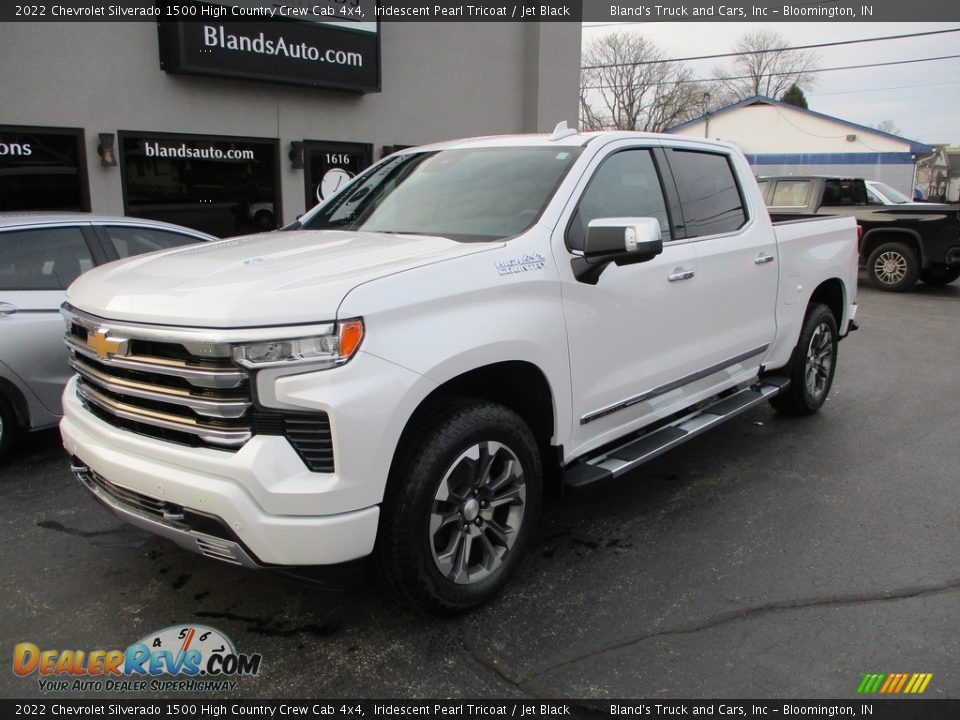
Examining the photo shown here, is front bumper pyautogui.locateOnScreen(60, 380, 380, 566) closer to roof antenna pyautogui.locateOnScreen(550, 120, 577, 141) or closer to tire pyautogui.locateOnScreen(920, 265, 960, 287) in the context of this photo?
roof antenna pyautogui.locateOnScreen(550, 120, 577, 141)

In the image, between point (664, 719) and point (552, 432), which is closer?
point (664, 719)

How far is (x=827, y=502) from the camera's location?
446 centimetres

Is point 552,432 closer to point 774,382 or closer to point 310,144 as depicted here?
point 774,382

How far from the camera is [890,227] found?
13289 mm

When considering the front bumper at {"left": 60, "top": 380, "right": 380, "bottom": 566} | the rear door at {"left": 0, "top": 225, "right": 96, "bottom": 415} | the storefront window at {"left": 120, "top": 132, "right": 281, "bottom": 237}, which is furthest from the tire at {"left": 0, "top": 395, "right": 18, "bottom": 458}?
the storefront window at {"left": 120, "top": 132, "right": 281, "bottom": 237}

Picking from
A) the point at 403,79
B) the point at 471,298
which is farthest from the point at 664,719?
the point at 403,79

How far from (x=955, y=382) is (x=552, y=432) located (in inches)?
222

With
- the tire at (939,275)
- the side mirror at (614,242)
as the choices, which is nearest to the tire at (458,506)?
the side mirror at (614,242)

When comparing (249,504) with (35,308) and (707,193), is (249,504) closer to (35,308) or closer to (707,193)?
(35,308)

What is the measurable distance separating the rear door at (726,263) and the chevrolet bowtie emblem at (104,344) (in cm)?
297

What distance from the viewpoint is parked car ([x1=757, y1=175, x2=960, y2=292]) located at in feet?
42.1

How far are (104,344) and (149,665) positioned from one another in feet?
4.06

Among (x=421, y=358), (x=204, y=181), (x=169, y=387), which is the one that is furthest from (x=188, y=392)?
(x=204, y=181)

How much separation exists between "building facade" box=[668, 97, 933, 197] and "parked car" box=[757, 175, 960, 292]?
26.6 m
